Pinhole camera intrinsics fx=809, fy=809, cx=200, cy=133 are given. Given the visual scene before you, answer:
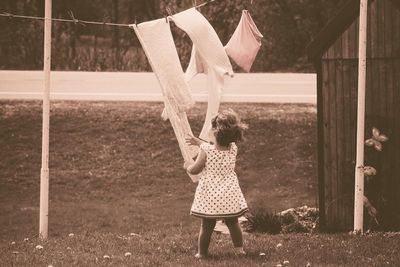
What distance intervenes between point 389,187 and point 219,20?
43.3 feet

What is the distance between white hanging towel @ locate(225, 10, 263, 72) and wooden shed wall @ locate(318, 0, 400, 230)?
1.25 m

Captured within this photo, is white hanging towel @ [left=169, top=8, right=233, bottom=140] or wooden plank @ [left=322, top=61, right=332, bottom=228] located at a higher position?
white hanging towel @ [left=169, top=8, right=233, bottom=140]

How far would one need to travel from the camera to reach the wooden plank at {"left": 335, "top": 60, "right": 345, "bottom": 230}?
948cm

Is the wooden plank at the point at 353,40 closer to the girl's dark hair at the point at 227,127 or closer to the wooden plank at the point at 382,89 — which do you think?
the wooden plank at the point at 382,89

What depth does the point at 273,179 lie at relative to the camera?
528 inches

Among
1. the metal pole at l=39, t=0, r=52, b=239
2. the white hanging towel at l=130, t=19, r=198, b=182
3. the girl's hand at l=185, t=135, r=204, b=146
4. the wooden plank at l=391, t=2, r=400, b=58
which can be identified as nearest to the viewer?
the girl's hand at l=185, t=135, r=204, b=146

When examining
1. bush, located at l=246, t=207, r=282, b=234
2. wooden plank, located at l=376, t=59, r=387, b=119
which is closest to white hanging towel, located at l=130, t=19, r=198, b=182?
bush, located at l=246, t=207, r=282, b=234

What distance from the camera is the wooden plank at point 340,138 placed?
31.1ft

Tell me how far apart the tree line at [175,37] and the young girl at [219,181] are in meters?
13.7

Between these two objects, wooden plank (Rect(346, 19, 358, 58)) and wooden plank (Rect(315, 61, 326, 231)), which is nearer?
wooden plank (Rect(346, 19, 358, 58))

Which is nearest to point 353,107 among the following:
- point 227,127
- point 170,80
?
point 170,80

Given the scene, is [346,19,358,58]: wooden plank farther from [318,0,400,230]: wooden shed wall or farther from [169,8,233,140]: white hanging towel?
[169,8,233,140]: white hanging towel

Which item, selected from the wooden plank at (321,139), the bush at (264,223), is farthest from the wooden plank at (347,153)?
the bush at (264,223)

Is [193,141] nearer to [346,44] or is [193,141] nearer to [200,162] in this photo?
[200,162]
